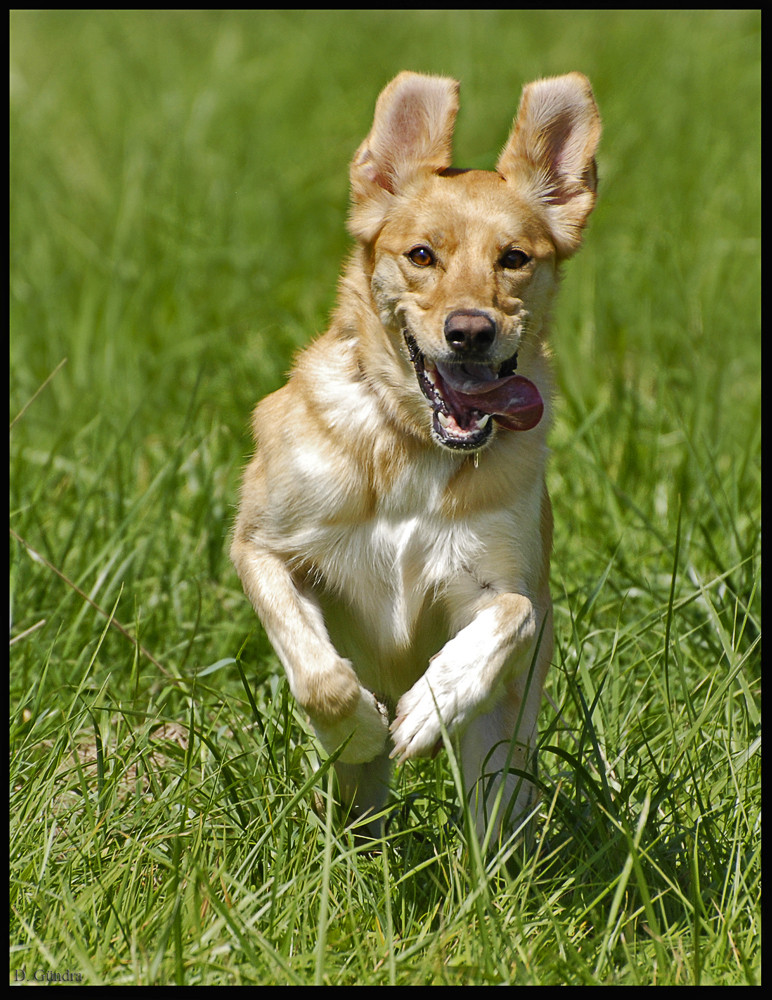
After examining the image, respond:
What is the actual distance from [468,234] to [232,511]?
5.99 ft

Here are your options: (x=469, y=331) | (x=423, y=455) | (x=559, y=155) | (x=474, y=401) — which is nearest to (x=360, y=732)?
(x=423, y=455)

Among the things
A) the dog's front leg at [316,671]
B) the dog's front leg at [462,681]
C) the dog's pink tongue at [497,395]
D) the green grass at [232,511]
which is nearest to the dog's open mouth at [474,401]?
the dog's pink tongue at [497,395]

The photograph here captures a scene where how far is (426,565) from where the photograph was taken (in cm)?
346

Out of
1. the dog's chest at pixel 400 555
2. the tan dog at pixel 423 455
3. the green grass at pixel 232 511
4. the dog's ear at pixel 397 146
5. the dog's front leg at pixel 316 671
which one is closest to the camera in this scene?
the green grass at pixel 232 511

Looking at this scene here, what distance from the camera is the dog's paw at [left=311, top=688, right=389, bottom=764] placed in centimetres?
321

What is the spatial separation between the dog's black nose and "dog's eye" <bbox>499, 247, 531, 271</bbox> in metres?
0.29

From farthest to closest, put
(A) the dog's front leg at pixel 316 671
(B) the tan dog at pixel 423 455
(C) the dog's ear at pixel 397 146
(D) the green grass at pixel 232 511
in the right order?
(C) the dog's ear at pixel 397 146
(B) the tan dog at pixel 423 455
(A) the dog's front leg at pixel 316 671
(D) the green grass at pixel 232 511

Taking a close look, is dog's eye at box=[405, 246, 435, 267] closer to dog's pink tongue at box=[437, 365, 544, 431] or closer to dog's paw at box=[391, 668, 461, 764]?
dog's pink tongue at box=[437, 365, 544, 431]

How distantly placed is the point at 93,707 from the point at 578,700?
4.44ft

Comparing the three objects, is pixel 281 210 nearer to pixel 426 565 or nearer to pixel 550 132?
pixel 550 132

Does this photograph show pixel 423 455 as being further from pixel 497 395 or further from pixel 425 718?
pixel 425 718

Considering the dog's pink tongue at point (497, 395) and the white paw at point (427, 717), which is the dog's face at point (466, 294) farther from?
the white paw at point (427, 717)

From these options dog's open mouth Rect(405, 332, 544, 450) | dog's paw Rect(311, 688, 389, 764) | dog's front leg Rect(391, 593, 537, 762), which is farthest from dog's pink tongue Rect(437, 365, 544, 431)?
dog's paw Rect(311, 688, 389, 764)

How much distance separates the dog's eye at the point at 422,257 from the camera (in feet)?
11.4
